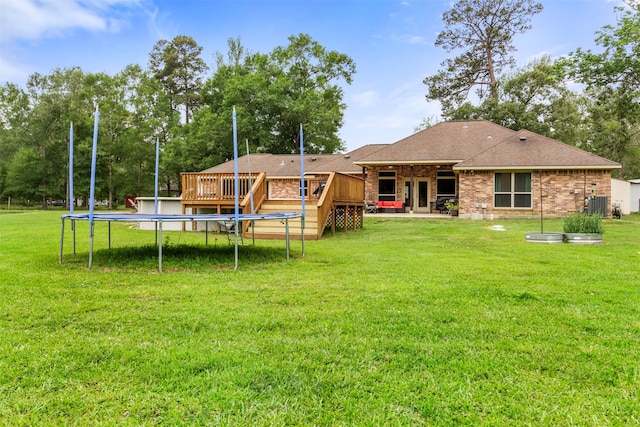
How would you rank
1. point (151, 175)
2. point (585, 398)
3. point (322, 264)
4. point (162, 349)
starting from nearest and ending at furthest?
1. point (585, 398)
2. point (162, 349)
3. point (322, 264)
4. point (151, 175)

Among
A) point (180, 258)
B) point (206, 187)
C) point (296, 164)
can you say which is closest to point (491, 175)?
point (296, 164)

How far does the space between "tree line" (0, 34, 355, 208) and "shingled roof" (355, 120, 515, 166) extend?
12.5 metres

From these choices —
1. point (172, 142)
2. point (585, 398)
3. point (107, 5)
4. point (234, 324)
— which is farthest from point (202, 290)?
point (172, 142)

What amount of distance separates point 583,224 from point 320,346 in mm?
9338

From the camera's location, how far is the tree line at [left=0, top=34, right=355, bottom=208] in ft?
111

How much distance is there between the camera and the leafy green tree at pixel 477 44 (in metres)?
33.1

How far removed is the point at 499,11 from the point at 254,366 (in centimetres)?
3836

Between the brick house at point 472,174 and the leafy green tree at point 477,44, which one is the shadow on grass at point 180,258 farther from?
the leafy green tree at point 477,44

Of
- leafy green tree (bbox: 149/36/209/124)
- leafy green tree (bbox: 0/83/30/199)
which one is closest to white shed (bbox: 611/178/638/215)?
leafy green tree (bbox: 149/36/209/124)

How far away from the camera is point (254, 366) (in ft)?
9.10

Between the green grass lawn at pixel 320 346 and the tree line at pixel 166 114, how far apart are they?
2844cm

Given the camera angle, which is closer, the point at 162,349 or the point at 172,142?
the point at 162,349

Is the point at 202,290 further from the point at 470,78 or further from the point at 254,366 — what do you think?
the point at 470,78

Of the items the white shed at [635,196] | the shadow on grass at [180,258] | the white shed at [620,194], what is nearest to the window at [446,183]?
the white shed at [620,194]
